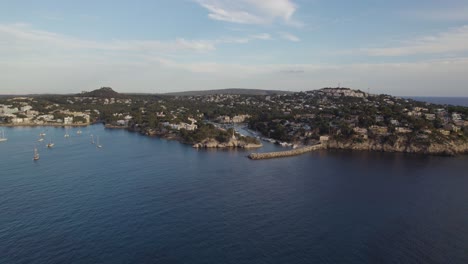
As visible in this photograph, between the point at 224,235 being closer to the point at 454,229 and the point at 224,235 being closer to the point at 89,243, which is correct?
the point at 89,243

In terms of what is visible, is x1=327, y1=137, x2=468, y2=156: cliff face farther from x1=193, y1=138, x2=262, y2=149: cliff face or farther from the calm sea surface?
x1=193, y1=138, x2=262, y2=149: cliff face

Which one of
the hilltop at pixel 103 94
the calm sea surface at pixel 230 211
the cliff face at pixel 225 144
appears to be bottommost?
the calm sea surface at pixel 230 211

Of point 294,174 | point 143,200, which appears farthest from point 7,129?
point 294,174

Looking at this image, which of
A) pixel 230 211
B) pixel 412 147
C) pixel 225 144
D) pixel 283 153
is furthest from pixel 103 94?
pixel 230 211

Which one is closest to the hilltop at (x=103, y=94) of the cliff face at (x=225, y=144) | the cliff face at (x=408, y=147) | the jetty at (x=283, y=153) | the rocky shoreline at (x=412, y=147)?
the cliff face at (x=225, y=144)

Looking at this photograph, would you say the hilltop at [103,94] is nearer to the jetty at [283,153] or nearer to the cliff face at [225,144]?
the cliff face at [225,144]
